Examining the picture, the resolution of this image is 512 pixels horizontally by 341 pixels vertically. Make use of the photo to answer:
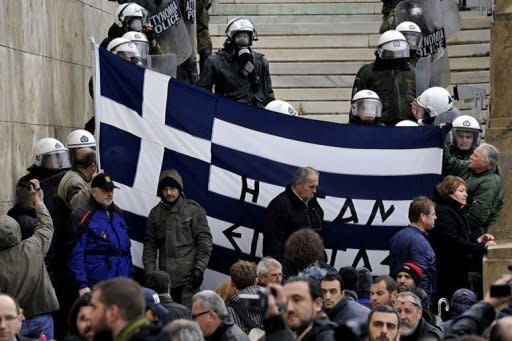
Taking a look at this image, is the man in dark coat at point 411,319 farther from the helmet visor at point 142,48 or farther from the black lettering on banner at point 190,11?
the black lettering on banner at point 190,11

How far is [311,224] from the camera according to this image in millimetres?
15523

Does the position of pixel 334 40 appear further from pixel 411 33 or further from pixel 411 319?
pixel 411 319

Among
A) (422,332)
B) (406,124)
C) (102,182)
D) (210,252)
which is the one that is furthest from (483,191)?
(422,332)

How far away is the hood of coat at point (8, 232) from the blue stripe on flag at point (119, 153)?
2058mm

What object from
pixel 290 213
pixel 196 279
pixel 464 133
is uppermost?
pixel 464 133

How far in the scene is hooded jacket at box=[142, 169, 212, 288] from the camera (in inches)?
603

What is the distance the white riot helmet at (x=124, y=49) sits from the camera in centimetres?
1788

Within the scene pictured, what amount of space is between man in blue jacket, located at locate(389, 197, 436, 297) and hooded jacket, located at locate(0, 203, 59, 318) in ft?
8.97

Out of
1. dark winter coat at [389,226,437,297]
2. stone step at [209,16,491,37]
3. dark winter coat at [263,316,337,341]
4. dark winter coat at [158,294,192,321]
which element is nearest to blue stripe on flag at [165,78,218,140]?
dark winter coat at [389,226,437,297]

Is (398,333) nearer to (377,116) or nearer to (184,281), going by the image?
(184,281)

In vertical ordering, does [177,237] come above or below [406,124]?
below

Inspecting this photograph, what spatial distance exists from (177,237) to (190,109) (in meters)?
1.21

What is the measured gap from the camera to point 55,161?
16203 mm

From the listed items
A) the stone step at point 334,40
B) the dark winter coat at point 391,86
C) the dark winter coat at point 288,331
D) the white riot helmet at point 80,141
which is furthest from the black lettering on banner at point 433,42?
the dark winter coat at point 288,331
